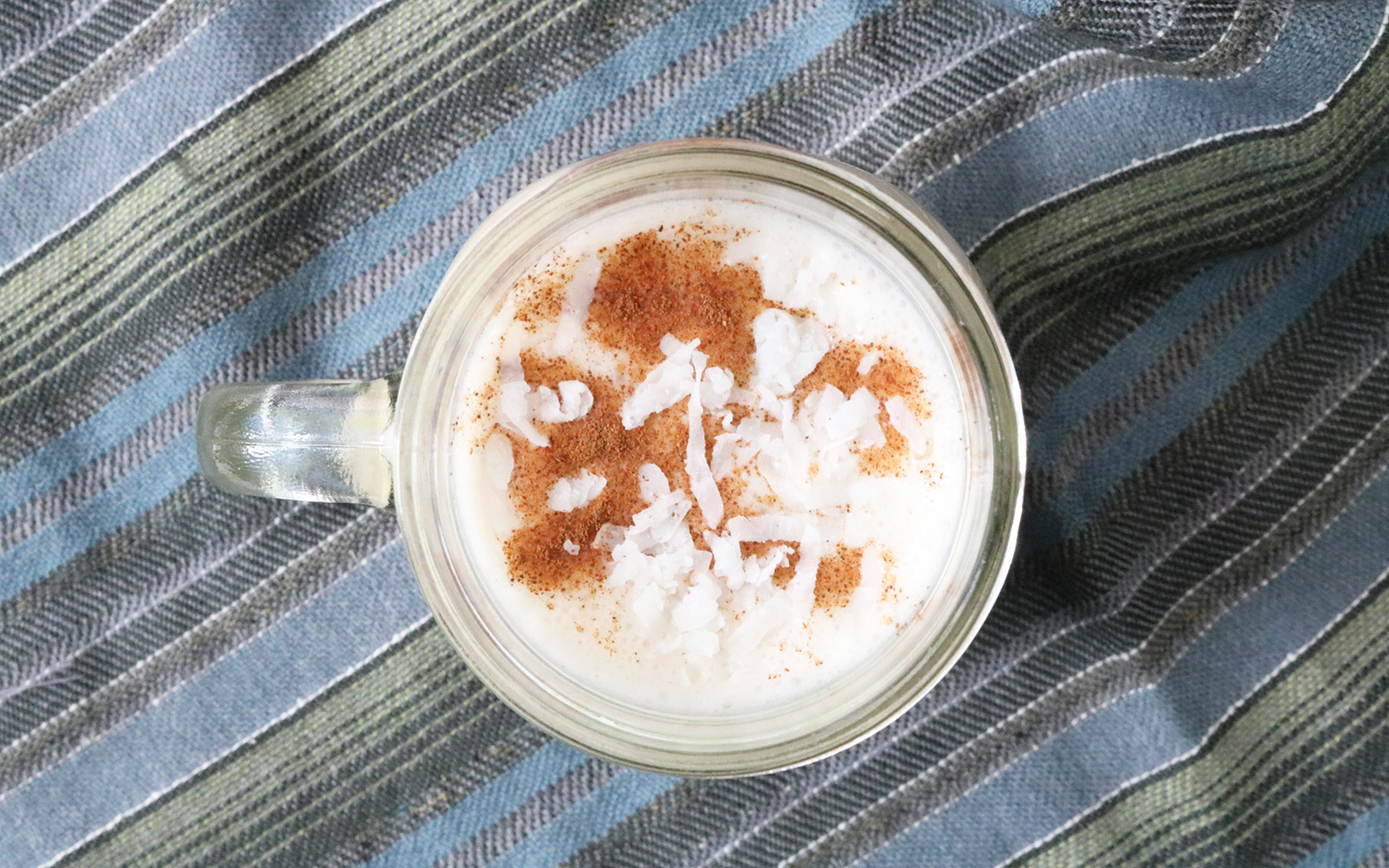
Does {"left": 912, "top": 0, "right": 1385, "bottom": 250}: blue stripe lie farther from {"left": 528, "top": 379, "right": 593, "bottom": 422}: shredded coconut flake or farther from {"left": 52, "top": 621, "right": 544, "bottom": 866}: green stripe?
{"left": 52, "top": 621, "right": 544, "bottom": 866}: green stripe

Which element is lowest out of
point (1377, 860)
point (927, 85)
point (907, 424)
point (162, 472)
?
point (1377, 860)

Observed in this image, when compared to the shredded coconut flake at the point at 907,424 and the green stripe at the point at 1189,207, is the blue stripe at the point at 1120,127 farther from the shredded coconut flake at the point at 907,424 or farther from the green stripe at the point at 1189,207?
the shredded coconut flake at the point at 907,424

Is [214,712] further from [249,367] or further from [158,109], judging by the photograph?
[158,109]

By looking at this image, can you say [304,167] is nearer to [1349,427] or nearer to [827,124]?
[827,124]

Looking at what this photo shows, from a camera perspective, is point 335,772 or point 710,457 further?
point 335,772

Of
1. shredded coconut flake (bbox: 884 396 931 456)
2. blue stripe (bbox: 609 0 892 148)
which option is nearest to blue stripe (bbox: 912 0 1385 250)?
blue stripe (bbox: 609 0 892 148)

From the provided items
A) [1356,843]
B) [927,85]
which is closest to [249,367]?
[927,85]

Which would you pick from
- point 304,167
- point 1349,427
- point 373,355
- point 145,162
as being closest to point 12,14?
point 145,162
